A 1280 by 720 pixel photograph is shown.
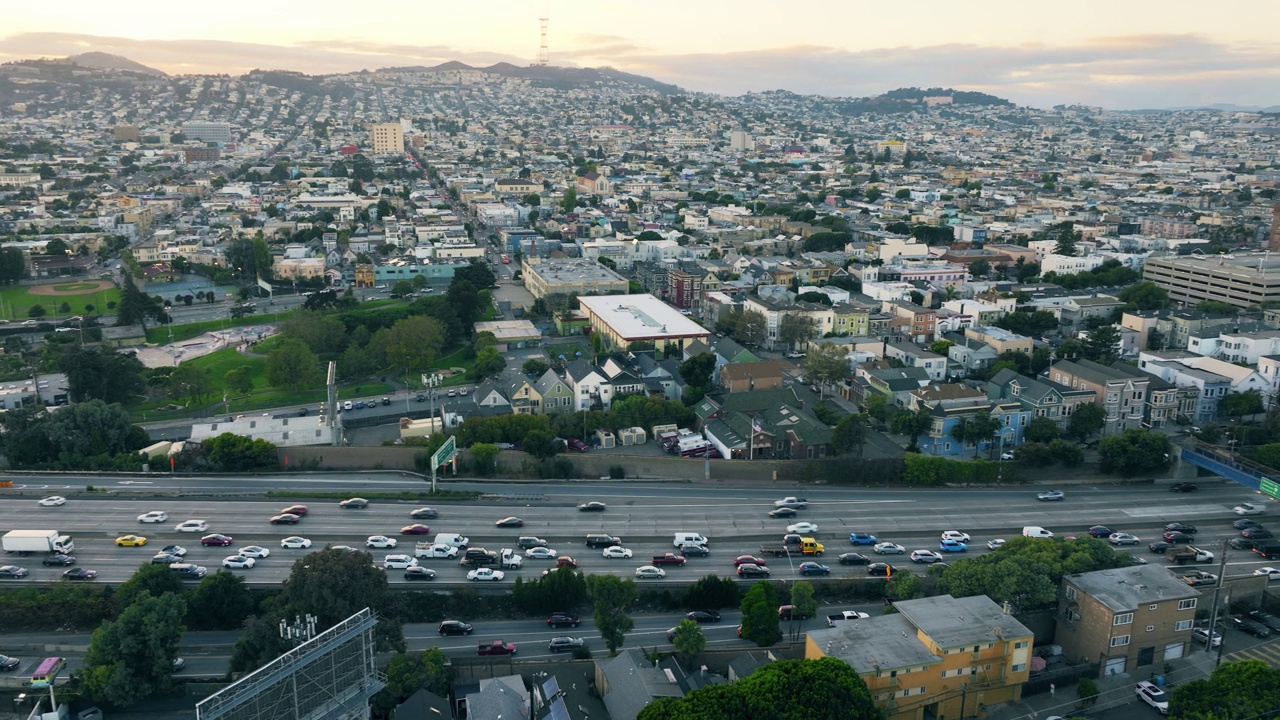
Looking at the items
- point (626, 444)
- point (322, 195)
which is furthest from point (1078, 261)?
point (322, 195)

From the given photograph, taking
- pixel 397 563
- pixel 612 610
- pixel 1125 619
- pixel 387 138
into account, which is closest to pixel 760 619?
pixel 612 610

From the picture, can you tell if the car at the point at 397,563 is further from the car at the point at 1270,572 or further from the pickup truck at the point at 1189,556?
the car at the point at 1270,572

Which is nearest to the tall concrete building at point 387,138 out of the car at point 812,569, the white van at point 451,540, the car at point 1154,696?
the white van at point 451,540

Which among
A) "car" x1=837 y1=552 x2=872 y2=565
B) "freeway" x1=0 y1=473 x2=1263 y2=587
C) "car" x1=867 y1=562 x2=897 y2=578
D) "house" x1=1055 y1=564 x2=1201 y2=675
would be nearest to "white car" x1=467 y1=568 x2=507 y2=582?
"freeway" x1=0 y1=473 x2=1263 y2=587

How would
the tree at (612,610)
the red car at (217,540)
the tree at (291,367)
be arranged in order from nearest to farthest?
the tree at (612,610) < the red car at (217,540) < the tree at (291,367)

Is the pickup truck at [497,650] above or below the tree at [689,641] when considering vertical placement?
below

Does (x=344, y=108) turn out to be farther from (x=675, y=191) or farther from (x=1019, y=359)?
(x=1019, y=359)
